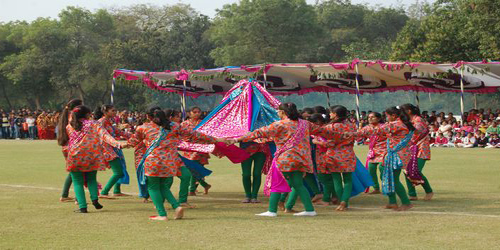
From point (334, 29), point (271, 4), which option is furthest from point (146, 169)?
point (334, 29)

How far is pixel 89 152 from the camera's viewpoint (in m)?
9.39

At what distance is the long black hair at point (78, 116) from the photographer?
9.48m

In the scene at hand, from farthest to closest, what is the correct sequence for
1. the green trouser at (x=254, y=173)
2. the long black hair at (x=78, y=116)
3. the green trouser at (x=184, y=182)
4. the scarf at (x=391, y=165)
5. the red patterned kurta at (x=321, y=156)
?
the green trouser at (x=254, y=173), the green trouser at (x=184, y=182), the red patterned kurta at (x=321, y=156), the long black hair at (x=78, y=116), the scarf at (x=391, y=165)

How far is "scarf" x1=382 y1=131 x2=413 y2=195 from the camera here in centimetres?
924

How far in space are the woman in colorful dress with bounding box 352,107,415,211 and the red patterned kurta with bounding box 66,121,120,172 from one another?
3498 millimetres

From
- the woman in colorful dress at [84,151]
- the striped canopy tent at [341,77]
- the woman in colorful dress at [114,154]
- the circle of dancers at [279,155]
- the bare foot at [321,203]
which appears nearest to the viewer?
the circle of dancers at [279,155]

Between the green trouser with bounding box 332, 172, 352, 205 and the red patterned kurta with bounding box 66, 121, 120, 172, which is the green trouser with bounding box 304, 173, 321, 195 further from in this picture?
the red patterned kurta with bounding box 66, 121, 120, 172

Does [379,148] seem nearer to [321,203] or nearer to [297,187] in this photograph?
[321,203]

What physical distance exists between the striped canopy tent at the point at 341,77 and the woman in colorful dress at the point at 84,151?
528 inches

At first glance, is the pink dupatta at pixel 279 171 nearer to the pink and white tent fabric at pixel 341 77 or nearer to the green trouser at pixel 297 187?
the green trouser at pixel 297 187

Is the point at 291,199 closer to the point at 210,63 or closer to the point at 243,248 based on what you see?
the point at 243,248

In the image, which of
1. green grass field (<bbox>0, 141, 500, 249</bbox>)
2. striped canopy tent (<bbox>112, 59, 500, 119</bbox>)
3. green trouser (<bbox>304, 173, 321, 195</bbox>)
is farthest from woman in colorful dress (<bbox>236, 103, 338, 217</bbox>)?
striped canopy tent (<bbox>112, 59, 500, 119</bbox>)

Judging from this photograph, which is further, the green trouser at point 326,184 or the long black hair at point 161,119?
the green trouser at point 326,184

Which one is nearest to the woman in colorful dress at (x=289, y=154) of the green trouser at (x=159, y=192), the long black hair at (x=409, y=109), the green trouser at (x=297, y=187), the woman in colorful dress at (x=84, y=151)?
the green trouser at (x=297, y=187)
